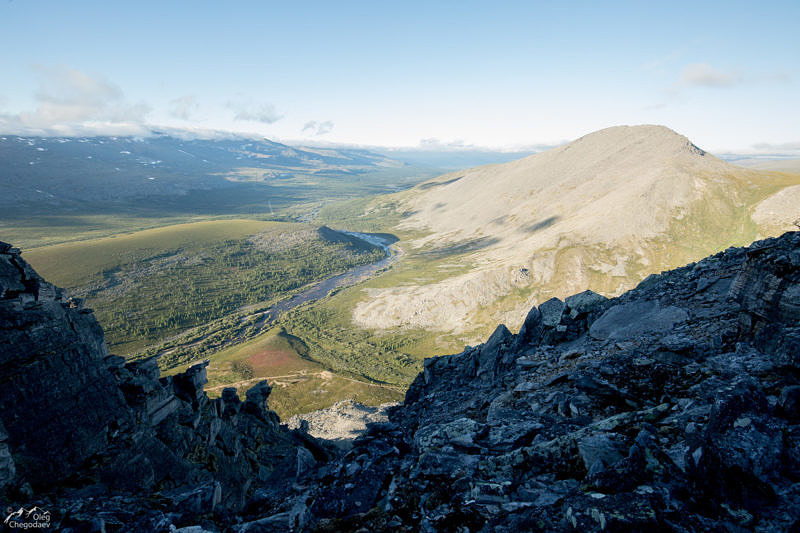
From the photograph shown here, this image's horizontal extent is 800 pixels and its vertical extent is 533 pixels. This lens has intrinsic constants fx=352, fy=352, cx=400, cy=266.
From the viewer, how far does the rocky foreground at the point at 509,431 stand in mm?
6566

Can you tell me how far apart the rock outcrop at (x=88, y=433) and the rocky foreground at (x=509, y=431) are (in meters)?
0.09

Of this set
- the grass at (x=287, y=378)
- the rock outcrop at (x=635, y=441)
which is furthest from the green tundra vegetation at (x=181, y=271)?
the rock outcrop at (x=635, y=441)

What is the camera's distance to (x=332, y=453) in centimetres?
3095

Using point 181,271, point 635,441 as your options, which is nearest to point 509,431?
point 635,441

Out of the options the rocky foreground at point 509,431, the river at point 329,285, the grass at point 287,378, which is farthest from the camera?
the river at point 329,285

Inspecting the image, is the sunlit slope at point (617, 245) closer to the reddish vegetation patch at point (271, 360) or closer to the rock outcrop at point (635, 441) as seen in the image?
the reddish vegetation patch at point (271, 360)

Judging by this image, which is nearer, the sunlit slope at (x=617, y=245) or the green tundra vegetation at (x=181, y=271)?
the sunlit slope at (x=617, y=245)

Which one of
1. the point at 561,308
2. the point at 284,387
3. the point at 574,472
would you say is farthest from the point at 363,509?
the point at 284,387

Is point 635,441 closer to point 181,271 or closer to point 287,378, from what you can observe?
point 287,378

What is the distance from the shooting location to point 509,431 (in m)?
11.9

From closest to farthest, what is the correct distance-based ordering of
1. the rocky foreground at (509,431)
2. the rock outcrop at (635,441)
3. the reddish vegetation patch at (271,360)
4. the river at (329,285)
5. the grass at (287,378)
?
1. the rock outcrop at (635,441)
2. the rocky foreground at (509,431)
3. the grass at (287,378)
4. the reddish vegetation patch at (271,360)
5. the river at (329,285)

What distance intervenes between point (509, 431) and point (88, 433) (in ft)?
70.4

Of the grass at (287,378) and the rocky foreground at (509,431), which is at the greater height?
the rocky foreground at (509,431)

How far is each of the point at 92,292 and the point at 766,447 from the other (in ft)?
519
